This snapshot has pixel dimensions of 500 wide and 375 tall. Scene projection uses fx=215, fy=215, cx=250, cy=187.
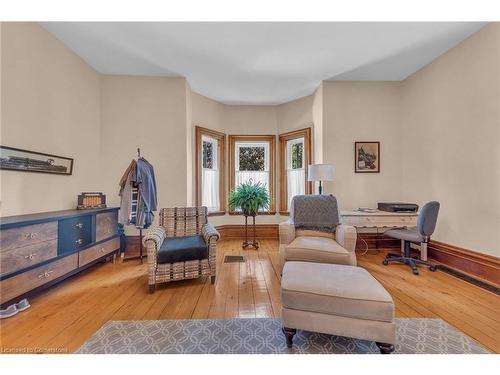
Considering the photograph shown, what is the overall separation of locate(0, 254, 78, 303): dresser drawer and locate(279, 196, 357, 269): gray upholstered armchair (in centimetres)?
236

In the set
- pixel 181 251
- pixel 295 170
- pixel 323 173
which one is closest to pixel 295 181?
pixel 295 170

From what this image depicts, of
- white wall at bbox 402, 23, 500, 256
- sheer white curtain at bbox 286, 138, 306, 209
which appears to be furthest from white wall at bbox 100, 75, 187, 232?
white wall at bbox 402, 23, 500, 256

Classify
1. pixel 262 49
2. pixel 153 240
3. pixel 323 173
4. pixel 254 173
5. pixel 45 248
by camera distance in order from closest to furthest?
pixel 45 248 < pixel 153 240 < pixel 262 49 < pixel 323 173 < pixel 254 173

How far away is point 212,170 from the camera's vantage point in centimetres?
464

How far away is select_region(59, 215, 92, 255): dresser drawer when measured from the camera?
2261 mm

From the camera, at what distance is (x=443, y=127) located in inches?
124

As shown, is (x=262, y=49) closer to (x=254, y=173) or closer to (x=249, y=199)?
(x=249, y=199)

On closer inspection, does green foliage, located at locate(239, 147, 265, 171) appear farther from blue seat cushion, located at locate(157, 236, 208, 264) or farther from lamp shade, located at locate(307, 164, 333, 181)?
blue seat cushion, located at locate(157, 236, 208, 264)

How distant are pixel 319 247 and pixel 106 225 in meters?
2.80

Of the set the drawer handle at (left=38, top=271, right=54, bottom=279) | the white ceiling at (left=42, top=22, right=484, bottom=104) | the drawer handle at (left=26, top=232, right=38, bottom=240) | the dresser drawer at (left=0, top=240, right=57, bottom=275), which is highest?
the white ceiling at (left=42, top=22, right=484, bottom=104)
